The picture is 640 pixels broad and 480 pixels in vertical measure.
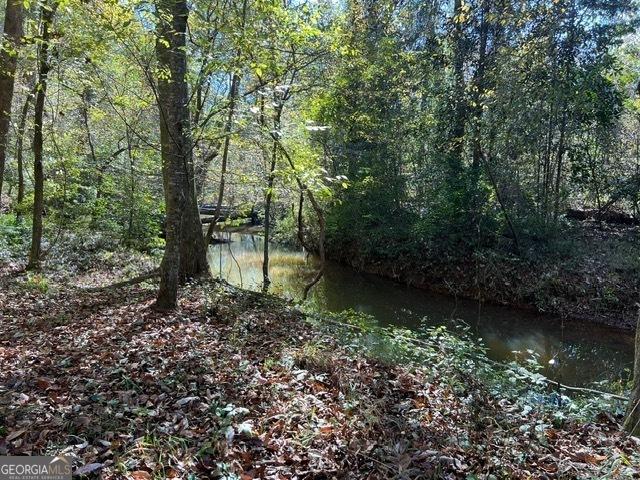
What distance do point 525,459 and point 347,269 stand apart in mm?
14168

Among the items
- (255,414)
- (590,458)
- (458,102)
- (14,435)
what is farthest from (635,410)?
(458,102)

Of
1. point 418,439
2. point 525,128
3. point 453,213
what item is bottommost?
point 418,439

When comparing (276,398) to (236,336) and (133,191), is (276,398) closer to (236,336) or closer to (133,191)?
(236,336)

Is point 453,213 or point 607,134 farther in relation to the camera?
point 453,213

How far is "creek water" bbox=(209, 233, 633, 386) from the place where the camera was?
814 cm

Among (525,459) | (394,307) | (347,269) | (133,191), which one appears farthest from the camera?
(347,269)

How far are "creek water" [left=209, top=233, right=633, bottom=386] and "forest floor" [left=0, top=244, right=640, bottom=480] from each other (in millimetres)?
2462

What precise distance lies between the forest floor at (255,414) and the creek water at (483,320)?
246cm

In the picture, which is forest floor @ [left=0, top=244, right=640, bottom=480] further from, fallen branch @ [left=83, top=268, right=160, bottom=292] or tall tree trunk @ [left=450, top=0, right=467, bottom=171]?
tall tree trunk @ [left=450, top=0, right=467, bottom=171]

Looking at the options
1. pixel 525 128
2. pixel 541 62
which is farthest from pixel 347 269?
pixel 541 62

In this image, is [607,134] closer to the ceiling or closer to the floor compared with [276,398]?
closer to the ceiling

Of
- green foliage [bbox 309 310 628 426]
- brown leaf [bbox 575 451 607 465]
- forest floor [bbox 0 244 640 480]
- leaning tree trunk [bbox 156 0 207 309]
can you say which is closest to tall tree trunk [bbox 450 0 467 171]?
green foliage [bbox 309 310 628 426]

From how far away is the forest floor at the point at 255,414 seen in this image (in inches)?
105

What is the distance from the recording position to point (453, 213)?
13.6 meters
